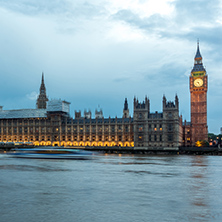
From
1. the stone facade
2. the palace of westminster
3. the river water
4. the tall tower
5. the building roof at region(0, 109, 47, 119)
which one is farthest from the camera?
the tall tower

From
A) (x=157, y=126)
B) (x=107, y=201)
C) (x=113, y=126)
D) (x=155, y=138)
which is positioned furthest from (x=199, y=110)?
(x=107, y=201)

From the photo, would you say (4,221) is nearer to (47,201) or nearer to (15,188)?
(47,201)

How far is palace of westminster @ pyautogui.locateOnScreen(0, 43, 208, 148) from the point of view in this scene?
536 feet

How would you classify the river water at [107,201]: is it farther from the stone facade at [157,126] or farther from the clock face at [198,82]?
the clock face at [198,82]

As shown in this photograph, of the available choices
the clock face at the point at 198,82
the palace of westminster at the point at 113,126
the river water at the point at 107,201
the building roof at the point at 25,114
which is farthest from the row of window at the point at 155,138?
the river water at the point at 107,201

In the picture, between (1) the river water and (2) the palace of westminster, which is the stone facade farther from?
(1) the river water

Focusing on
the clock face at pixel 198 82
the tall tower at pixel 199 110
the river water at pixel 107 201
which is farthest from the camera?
the clock face at pixel 198 82

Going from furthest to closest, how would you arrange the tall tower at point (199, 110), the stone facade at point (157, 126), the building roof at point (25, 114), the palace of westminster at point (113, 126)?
the tall tower at point (199, 110) < the building roof at point (25, 114) < the palace of westminster at point (113, 126) < the stone facade at point (157, 126)

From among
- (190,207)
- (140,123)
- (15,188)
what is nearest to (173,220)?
(190,207)

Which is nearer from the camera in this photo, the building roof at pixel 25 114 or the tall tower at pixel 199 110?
the building roof at pixel 25 114

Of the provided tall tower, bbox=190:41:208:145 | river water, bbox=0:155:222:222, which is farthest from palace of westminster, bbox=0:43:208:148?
river water, bbox=0:155:222:222

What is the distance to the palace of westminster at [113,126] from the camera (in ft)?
536

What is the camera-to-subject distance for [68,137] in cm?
17925

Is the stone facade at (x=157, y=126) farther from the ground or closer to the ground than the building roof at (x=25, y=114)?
closer to the ground
